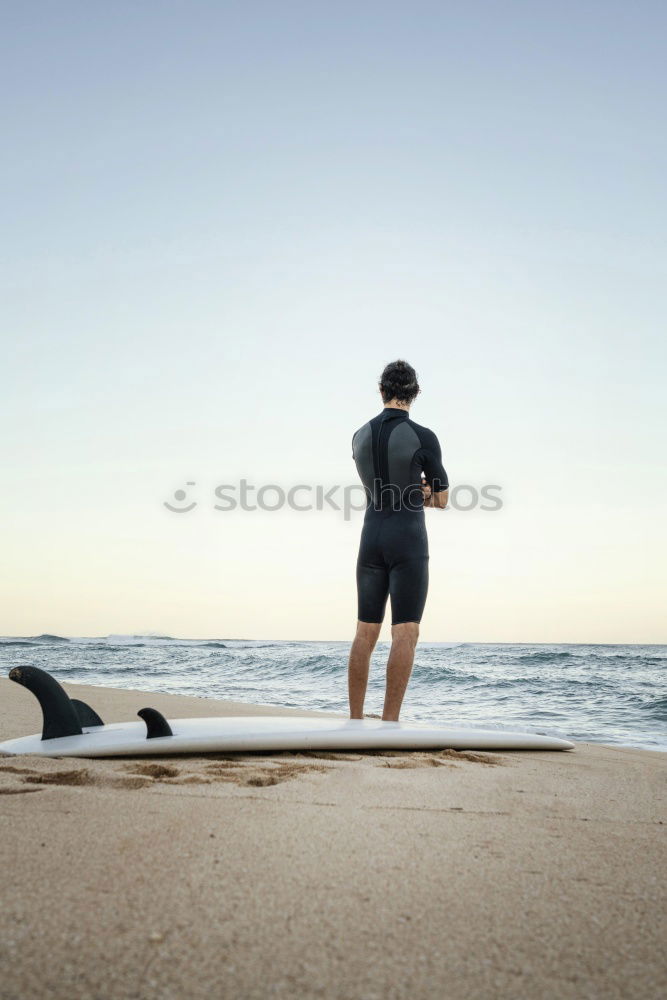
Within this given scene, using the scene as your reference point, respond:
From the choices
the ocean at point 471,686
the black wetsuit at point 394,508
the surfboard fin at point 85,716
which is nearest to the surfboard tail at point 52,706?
the surfboard fin at point 85,716

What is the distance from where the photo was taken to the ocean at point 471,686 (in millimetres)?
6379

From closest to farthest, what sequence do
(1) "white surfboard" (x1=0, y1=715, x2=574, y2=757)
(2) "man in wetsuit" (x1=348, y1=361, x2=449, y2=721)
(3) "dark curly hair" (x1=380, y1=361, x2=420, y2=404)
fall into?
(1) "white surfboard" (x1=0, y1=715, x2=574, y2=757), (2) "man in wetsuit" (x1=348, y1=361, x2=449, y2=721), (3) "dark curly hair" (x1=380, y1=361, x2=420, y2=404)

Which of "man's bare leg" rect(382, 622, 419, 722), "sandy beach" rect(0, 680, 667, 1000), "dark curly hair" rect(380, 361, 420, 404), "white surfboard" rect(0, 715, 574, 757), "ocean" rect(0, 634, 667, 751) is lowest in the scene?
"ocean" rect(0, 634, 667, 751)

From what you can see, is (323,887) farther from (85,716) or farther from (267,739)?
(85,716)

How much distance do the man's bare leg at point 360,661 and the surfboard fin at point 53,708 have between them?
1.38 metres

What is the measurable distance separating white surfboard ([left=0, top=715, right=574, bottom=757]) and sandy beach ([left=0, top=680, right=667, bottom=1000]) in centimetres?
38

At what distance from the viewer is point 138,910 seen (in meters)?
1.12

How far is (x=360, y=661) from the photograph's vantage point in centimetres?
367

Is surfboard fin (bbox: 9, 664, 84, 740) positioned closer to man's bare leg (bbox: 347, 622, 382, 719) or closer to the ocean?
man's bare leg (bbox: 347, 622, 382, 719)

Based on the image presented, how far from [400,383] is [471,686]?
691cm

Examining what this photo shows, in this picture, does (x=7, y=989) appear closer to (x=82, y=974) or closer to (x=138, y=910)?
(x=82, y=974)

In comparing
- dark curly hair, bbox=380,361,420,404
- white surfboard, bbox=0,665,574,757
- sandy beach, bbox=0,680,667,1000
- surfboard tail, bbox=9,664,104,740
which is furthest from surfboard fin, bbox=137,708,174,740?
dark curly hair, bbox=380,361,420,404

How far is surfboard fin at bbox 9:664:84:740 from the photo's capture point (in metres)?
2.74

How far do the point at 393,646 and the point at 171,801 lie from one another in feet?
5.78
